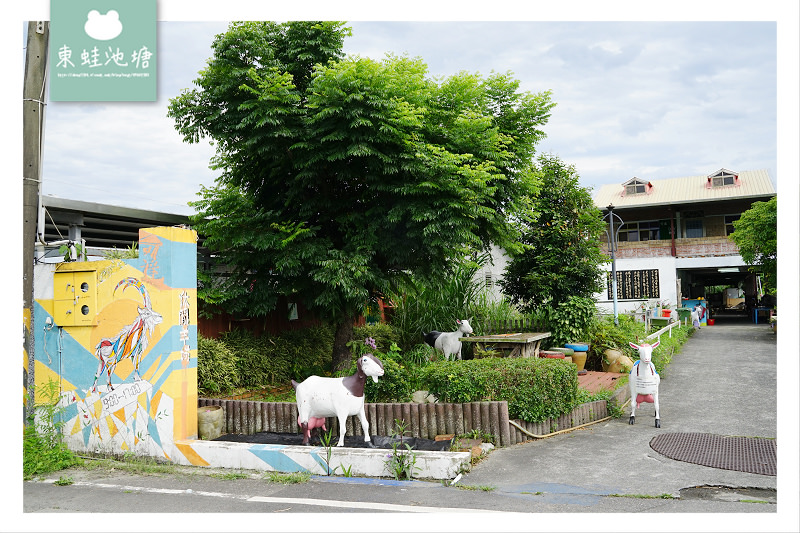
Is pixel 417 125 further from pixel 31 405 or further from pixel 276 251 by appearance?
pixel 31 405

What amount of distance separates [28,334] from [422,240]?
5.97 m

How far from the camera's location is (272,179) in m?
11.3

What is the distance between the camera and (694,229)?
98.5ft

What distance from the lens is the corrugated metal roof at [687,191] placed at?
2795 cm

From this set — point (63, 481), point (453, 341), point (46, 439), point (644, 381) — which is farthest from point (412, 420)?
point (46, 439)

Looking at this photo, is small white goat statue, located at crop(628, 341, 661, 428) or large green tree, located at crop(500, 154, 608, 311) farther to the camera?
large green tree, located at crop(500, 154, 608, 311)

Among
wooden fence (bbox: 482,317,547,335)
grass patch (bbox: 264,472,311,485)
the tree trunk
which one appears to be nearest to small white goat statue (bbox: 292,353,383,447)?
grass patch (bbox: 264,472,311,485)

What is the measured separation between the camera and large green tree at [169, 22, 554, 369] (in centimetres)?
957

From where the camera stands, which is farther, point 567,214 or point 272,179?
point 567,214

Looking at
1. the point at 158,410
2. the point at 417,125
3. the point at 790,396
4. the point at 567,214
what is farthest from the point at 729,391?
the point at 158,410

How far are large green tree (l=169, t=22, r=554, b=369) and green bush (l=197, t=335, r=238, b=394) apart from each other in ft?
2.70

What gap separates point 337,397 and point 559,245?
903cm

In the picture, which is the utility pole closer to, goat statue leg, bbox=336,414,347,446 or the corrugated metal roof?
goat statue leg, bbox=336,414,347,446

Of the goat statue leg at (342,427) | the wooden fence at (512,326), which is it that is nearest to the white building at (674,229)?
the wooden fence at (512,326)
